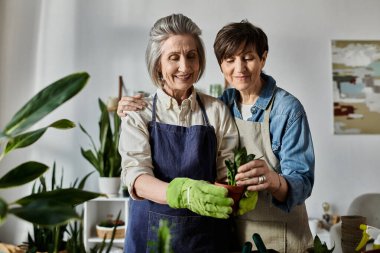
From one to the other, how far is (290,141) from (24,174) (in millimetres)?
871

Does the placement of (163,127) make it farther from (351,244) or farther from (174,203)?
(351,244)

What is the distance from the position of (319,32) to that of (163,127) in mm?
2743

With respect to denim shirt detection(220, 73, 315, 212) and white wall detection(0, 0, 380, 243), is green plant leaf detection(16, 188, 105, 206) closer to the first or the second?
denim shirt detection(220, 73, 315, 212)

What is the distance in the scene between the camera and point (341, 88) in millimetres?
3689

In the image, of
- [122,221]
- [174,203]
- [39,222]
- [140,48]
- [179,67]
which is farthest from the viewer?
[140,48]

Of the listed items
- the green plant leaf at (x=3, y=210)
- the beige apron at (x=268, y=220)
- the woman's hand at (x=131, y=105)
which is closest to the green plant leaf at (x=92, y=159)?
the woman's hand at (x=131, y=105)

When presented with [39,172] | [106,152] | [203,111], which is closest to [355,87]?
[106,152]

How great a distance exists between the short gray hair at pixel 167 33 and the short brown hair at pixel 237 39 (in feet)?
0.24

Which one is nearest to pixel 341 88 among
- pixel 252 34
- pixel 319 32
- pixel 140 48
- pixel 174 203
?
pixel 319 32

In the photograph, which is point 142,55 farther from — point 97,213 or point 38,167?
point 38,167

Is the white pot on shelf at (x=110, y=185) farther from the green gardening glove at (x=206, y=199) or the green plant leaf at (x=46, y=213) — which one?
the green plant leaf at (x=46, y=213)

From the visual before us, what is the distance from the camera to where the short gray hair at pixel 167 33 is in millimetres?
1424

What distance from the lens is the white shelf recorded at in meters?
3.29

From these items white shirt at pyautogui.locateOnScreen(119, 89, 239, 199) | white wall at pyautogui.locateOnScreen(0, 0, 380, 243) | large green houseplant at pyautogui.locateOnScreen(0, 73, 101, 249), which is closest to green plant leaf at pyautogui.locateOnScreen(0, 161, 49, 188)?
large green houseplant at pyautogui.locateOnScreen(0, 73, 101, 249)
